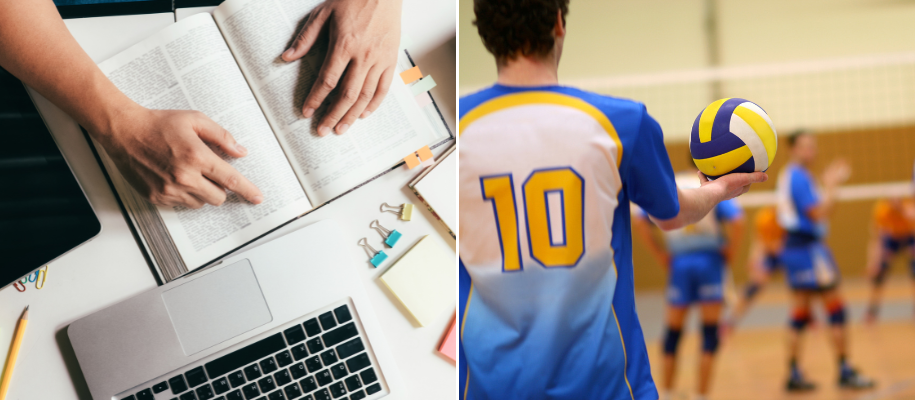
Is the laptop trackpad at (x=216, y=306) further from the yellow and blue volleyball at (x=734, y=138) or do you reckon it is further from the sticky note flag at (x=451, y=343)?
the yellow and blue volleyball at (x=734, y=138)

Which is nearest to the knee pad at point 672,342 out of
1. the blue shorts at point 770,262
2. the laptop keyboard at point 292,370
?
the blue shorts at point 770,262

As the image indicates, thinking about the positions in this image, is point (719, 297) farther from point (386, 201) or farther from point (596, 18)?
point (596, 18)

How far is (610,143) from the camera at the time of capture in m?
0.98

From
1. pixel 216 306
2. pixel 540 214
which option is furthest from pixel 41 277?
pixel 540 214

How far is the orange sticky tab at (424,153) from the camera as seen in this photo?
1270 mm

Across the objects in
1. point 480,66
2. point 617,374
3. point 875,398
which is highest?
point 480,66

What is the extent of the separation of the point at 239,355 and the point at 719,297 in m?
2.39

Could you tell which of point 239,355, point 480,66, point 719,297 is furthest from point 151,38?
point 480,66

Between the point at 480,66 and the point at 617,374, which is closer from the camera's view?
the point at 617,374

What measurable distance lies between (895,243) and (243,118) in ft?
14.8

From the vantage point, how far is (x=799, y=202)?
10.3ft

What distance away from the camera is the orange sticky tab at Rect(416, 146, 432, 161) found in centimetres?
127

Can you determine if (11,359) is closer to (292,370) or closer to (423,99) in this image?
(292,370)

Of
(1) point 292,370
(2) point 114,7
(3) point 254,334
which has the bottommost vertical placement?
(1) point 292,370
